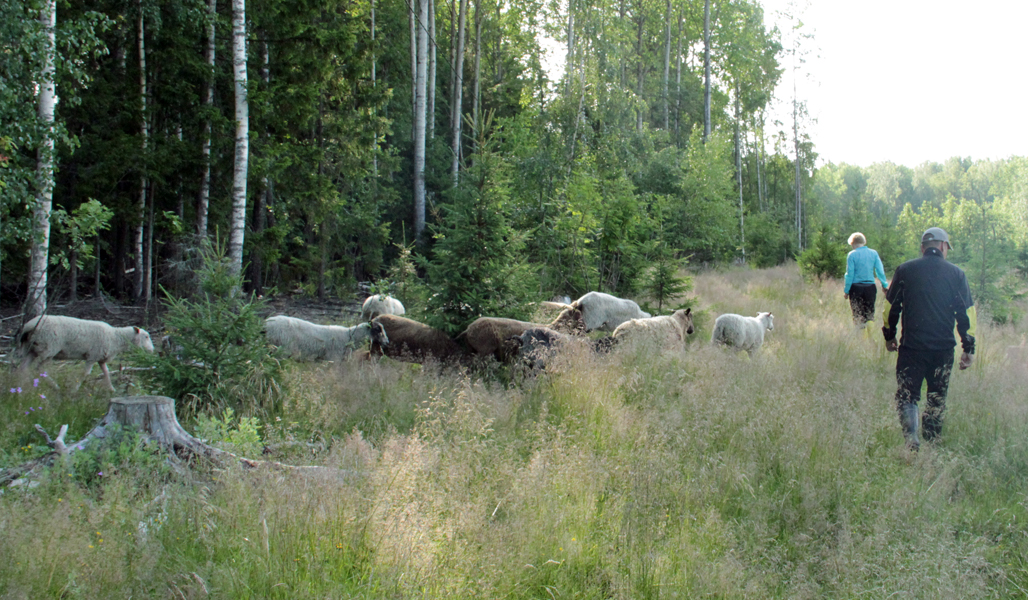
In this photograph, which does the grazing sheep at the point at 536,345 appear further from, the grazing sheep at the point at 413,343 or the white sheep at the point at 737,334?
the white sheep at the point at 737,334

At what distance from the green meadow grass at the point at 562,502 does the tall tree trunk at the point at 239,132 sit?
5817 millimetres

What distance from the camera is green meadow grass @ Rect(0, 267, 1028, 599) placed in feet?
10.5

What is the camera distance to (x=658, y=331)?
930 cm

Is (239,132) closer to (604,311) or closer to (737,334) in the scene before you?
(604,311)

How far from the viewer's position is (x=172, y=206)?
15.9 m

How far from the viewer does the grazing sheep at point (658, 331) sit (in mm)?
8875

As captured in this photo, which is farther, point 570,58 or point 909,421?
point 570,58

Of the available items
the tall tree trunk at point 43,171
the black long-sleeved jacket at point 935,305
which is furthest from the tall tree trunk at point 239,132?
the black long-sleeved jacket at point 935,305

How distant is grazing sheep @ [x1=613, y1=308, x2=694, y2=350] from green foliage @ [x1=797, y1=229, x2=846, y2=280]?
43.4 ft

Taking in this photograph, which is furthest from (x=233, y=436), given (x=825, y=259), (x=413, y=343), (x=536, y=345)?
(x=825, y=259)

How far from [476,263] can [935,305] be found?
5.70 metres

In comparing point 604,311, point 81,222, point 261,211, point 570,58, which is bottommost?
point 604,311

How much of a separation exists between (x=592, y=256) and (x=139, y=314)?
32.7 ft

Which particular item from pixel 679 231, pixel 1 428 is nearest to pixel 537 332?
pixel 1 428
